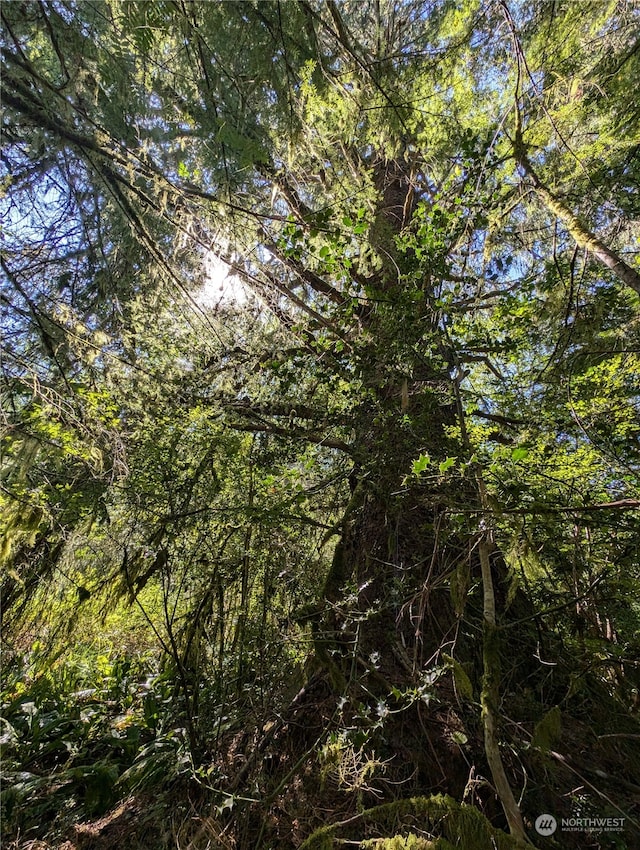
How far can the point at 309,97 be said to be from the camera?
315 cm

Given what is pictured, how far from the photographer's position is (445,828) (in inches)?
65.4

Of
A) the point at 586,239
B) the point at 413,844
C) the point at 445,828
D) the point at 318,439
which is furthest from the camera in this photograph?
the point at 318,439

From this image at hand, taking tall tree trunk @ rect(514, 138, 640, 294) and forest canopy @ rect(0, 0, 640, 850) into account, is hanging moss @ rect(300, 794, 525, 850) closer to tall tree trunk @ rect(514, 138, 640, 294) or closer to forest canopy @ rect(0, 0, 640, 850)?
forest canopy @ rect(0, 0, 640, 850)

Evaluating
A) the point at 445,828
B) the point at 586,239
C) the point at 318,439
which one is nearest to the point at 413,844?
the point at 445,828

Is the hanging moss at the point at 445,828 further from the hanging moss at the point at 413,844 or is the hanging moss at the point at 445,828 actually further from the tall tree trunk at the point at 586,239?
the tall tree trunk at the point at 586,239

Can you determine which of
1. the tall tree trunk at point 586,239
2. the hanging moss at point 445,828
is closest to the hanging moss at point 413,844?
the hanging moss at point 445,828

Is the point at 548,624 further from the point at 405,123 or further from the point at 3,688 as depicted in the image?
the point at 3,688

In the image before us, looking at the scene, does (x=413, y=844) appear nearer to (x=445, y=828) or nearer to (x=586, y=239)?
(x=445, y=828)

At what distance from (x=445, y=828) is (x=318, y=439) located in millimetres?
3139

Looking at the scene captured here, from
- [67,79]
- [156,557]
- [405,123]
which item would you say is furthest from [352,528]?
[67,79]

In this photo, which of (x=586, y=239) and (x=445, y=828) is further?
(x=586, y=239)

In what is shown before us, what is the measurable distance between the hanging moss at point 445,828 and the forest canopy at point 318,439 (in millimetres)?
13

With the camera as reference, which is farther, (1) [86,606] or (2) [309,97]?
(1) [86,606]

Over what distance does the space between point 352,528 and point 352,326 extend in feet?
7.42
